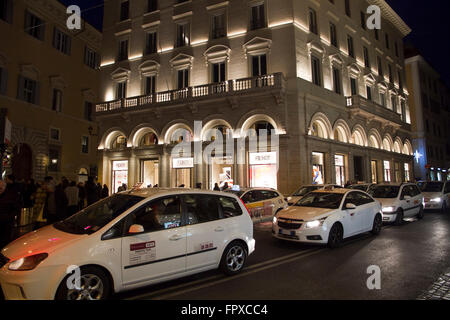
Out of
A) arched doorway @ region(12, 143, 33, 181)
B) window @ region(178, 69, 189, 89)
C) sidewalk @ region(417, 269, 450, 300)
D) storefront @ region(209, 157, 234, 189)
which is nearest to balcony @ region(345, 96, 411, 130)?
storefront @ region(209, 157, 234, 189)

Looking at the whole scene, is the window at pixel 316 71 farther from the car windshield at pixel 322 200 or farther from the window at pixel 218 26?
the car windshield at pixel 322 200

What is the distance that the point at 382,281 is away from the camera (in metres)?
5.07

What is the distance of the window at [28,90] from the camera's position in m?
23.4

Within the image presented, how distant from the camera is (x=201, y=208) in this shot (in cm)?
542

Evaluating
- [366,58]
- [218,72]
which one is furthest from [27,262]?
[366,58]

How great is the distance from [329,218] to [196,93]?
638 inches

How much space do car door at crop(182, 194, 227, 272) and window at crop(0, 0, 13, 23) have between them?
87.5 ft

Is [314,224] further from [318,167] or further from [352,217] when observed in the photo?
[318,167]

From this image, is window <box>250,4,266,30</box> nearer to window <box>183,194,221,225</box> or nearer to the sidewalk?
window <box>183,194,221,225</box>

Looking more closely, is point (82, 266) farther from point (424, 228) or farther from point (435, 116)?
point (435, 116)

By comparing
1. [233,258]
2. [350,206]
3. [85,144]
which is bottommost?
[233,258]

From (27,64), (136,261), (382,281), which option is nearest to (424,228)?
(382,281)

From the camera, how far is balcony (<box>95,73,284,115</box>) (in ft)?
62.7

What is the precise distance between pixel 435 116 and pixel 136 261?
180 ft
